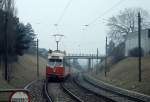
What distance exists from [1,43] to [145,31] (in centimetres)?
3500

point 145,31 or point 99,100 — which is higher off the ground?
point 145,31

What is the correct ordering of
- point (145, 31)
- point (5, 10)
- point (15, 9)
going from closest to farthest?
point (5, 10) < point (15, 9) < point (145, 31)

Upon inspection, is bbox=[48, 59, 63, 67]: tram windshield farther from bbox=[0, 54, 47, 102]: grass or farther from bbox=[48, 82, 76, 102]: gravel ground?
bbox=[48, 82, 76, 102]: gravel ground

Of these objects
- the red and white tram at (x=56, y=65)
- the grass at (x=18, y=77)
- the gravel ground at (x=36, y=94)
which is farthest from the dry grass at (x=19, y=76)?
the red and white tram at (x=56, y=65)

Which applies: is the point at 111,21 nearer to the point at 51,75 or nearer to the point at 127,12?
the point at 127,12

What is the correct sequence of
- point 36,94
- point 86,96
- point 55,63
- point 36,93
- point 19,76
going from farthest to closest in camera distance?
1. point 19,76
2. point 55,63
3. point 36,93
4. point 36,94
5. point 86,96

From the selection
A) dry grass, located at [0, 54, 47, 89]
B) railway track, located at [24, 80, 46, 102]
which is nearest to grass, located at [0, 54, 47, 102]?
dry grass, located at [0, 54, 47, 89]

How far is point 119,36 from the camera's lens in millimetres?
107562

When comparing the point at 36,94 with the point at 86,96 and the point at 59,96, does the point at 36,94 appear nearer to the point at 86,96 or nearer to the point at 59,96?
the point at 59,96

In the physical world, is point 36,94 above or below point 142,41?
below

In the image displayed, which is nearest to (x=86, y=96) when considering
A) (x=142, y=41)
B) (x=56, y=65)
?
(x=56, y=65)

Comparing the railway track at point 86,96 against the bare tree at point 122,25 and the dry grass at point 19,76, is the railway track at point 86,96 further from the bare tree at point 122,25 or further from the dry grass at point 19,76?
the bare tree at point 122,25

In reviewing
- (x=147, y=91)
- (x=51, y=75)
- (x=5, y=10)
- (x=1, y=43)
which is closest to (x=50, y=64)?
(x=51, y=75)

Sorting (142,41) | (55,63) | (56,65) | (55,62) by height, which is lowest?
(56,65)
